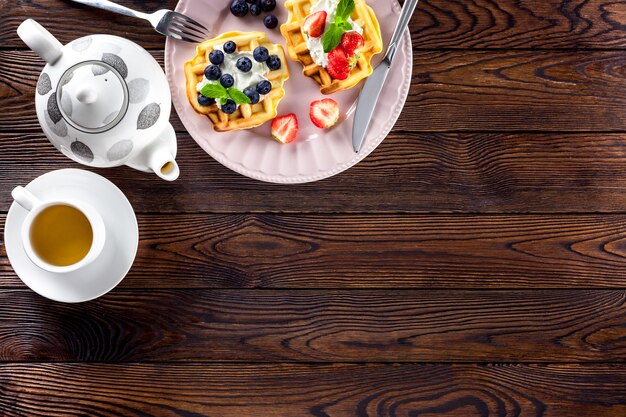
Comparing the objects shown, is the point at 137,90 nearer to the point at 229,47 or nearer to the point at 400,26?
the point at 229,47

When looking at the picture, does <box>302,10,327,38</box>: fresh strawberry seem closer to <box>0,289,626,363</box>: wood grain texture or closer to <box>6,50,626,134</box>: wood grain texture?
<box>6,50,626,134</box>: wood grain texture

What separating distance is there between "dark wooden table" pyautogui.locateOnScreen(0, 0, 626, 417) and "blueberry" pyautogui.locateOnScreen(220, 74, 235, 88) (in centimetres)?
22

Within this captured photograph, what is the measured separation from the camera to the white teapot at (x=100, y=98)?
103 cm

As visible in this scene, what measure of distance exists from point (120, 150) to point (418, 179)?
0.72m

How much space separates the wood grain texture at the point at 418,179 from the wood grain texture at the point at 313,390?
0.40m

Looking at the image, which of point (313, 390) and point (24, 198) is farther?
point (313, 390)

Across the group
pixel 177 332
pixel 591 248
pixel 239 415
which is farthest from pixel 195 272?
pixel 591 248

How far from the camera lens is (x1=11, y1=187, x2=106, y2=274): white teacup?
119cm

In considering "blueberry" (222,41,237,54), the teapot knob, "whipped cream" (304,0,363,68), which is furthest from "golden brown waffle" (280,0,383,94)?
the teapot knob

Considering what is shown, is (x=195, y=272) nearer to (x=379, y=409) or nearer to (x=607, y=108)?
(x=379, y=409)

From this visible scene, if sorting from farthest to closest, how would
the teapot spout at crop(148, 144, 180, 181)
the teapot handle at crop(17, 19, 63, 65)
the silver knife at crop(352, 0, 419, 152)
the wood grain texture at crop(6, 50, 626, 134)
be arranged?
the wood grain texture at crop(6, 50, 626, 134), the silver knife at crop(352, 0, 419, 152), the teapot spout at crop(148, 144, 180, 181), the teapot handle at crop(17, 19, 63, 65)

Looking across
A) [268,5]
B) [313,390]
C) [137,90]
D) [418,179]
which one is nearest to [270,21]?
[268,5]

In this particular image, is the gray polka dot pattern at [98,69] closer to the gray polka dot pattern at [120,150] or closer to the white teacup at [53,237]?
the gray polka dot pattern at [120,150]

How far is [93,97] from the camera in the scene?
1017 millimetres
